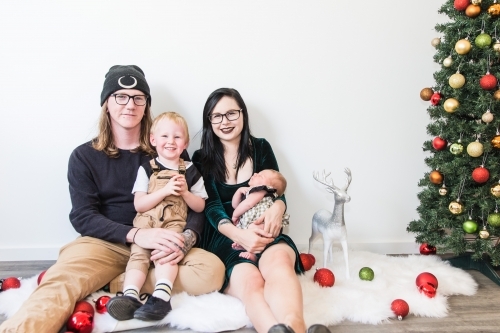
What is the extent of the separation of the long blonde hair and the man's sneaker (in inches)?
31.8

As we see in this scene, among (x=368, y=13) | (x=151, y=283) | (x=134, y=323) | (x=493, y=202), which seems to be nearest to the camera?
(x=134, y=323)

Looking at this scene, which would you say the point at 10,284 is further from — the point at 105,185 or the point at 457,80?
the point at 457,80

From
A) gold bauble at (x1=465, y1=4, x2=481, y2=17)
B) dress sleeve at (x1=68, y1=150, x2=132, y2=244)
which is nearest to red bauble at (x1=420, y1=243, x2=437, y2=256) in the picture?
gold bauble at (x1=465, y1=4, x2=481, y2=17)

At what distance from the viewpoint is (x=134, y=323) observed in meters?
1.83

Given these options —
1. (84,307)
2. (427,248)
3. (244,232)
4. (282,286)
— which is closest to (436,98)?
(427,248)

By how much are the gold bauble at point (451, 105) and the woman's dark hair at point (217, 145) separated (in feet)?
3.53

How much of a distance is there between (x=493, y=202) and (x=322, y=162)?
0.98 metres

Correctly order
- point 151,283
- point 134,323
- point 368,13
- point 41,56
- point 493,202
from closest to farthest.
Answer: point 134,323 < point 151,283 < point 493,202 < point 41,56 < point 368,13

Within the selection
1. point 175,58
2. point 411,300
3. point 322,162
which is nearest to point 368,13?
point 322,162

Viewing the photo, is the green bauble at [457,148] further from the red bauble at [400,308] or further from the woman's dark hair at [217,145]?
the woman's dark hair at [217,145]

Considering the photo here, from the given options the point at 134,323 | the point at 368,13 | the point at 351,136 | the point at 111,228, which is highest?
the point at 368,13

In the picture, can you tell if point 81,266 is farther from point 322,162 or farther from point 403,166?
point 403,166

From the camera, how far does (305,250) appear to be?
2807 millimetres

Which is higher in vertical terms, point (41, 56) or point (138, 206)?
point (41, 56)
